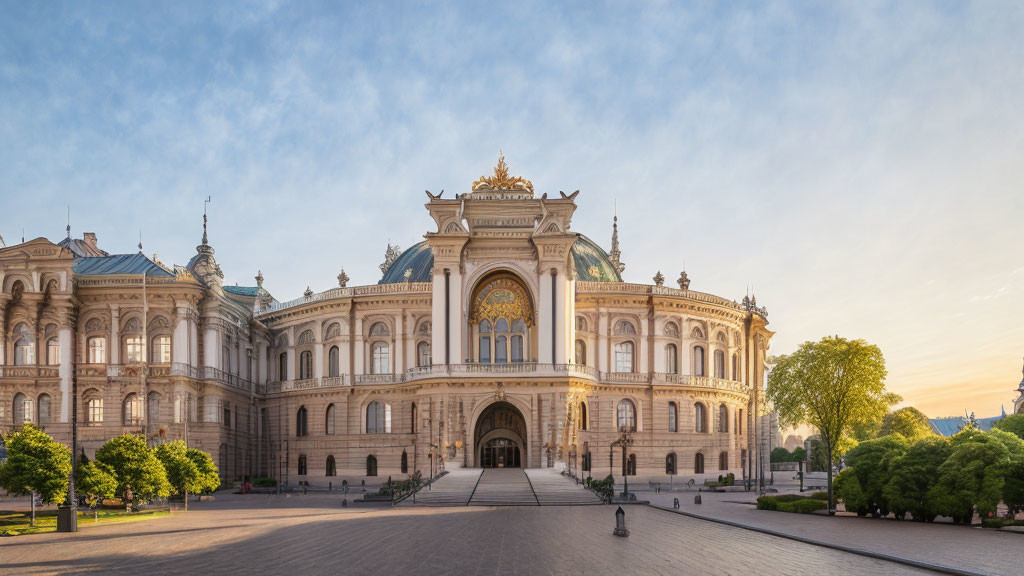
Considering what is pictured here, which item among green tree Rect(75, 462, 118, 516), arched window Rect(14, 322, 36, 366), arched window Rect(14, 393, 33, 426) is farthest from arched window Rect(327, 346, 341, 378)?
green tree Rect(75, 462, 118, 516)

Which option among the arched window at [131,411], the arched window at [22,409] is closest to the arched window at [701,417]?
the arched window at [131,411]

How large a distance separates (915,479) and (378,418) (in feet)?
154

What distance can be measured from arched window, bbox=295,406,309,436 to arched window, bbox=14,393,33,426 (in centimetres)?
2056

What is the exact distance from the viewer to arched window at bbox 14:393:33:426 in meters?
64.8

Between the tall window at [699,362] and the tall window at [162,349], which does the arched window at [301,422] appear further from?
the tall window at [699,362]

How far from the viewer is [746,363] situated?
84438 millimetres

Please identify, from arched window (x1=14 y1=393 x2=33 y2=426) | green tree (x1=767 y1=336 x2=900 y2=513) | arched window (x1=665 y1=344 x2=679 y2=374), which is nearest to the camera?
green tree (x1=767 y1=336 x2=900 y2=513)

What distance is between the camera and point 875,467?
4012 centimetres

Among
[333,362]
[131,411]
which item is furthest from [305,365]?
[131,411]

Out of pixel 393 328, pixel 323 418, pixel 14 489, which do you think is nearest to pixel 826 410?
pixel 393 328

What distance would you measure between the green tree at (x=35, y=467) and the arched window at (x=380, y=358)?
1464 inches

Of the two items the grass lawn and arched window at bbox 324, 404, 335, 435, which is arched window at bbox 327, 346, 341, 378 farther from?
the grass lawn

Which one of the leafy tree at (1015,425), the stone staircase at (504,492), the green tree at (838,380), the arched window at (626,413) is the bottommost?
the stone staircase at (504,492)

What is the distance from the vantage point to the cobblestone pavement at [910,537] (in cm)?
2422
